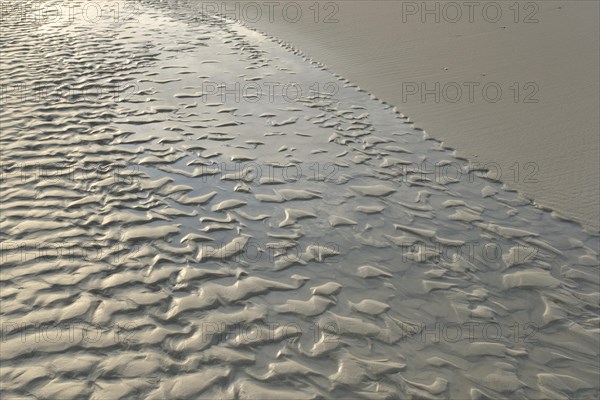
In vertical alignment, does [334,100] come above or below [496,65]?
below

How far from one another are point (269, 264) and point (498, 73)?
20.2 feet

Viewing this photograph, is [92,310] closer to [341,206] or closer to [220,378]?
[220,378]

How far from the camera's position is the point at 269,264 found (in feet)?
17.2

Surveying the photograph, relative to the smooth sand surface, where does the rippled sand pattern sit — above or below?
below

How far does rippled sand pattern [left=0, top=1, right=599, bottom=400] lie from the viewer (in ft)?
13.4

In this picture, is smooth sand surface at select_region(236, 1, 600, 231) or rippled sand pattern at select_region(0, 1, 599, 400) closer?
rippled sand pattern at select_region(0, 1, 599, 400)

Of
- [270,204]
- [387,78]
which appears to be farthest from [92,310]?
[387,78]

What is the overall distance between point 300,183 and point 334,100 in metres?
2.90

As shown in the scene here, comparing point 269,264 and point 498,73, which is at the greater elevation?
point 498,73

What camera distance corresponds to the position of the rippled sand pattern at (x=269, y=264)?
13.4ft

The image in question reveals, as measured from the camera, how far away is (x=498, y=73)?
9.42 meters

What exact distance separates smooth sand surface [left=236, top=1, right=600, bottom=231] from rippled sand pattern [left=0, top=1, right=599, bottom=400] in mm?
542

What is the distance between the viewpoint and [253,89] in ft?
30.8

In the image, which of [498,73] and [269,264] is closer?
[269,264]
